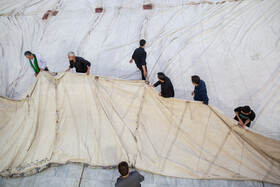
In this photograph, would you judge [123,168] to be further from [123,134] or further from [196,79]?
[196,79]

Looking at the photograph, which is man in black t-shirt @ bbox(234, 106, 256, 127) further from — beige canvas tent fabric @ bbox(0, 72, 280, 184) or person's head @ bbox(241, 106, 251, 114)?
beige canvas tent fabric @ bbox(0, 72, 280, 184)

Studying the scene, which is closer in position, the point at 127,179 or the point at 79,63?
the point at 127,179

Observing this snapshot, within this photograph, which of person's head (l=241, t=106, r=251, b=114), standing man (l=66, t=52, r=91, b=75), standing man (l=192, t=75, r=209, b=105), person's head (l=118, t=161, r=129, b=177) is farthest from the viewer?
standing man (l=66, t=52, r=91, b=75)

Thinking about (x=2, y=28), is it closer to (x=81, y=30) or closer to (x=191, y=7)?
(x=81, y=30)

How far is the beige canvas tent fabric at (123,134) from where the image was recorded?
2811 millimetres

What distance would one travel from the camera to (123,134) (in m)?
3.09

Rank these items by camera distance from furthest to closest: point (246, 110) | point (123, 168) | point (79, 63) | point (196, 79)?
1. point (79, 63)
2. point (196, 79)
3. point (246, 110)
4. point (123, 168)

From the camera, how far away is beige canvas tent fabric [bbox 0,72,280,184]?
2.81 metres

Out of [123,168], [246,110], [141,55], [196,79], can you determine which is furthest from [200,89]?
[123,168]

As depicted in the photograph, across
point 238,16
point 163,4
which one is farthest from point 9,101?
point 238,16

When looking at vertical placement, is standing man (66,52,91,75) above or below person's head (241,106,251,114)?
above

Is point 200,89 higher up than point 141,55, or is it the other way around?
point 141,55

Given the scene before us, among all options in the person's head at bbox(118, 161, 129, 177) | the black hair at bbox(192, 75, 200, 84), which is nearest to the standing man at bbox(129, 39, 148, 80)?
the black hair at bbox(192, 75, 200, 84)

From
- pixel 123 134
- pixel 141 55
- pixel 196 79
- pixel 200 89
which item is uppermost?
pixel 141 55
